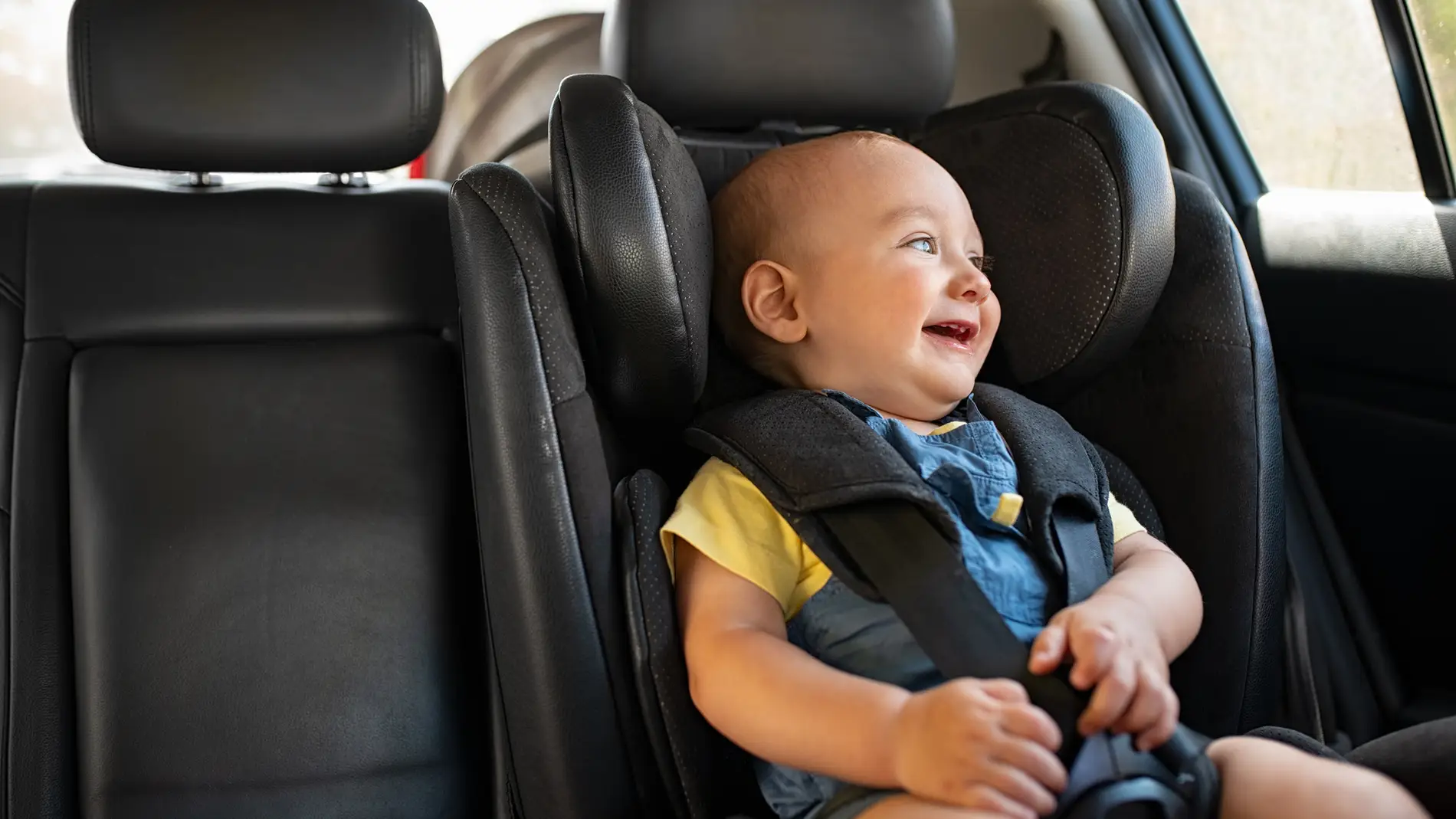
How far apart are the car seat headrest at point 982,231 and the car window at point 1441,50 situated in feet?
1.82

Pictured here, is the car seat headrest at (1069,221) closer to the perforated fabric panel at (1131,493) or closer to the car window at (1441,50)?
the perforated fabric panel at (1131,493)

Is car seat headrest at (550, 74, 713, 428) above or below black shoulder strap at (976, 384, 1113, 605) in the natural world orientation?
above

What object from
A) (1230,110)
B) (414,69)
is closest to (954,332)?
(414,69)

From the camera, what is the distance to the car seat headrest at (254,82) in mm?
1600

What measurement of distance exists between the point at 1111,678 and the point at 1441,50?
1.26 meters

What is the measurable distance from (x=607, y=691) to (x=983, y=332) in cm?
61

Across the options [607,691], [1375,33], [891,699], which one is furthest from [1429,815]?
[1375,33]

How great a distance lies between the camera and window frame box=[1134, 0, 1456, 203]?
179 centimetres

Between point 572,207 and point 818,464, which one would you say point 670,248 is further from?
point 818,464

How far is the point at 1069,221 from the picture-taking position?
1528mm

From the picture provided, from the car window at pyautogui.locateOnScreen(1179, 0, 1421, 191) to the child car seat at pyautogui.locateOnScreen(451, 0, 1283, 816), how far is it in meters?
0.54

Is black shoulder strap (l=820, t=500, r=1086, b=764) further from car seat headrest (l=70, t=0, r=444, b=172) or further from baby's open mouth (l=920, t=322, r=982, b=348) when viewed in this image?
car seat headrest (l=70, t=0, r=444, b=172)

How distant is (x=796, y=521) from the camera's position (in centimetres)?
121

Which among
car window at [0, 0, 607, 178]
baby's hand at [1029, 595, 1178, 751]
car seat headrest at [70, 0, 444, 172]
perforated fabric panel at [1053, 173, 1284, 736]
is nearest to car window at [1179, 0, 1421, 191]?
perforated fabric panel at [1053, 173, 1284, 736]
